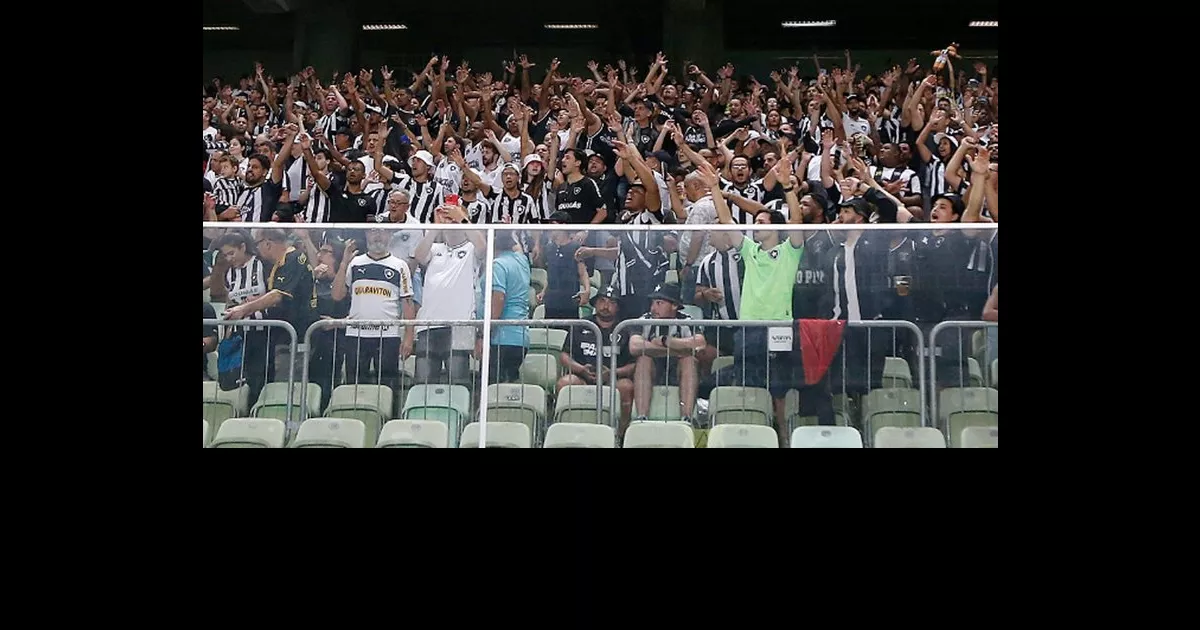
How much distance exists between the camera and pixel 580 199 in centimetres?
674

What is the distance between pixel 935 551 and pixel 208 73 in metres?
8.49

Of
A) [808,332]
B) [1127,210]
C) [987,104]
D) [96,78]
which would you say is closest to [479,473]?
[96,78]

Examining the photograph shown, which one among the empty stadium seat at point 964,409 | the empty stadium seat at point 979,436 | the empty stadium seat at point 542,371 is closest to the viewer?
the empty stadium seat at point 979,436

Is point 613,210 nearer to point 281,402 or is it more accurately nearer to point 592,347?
point 592,347

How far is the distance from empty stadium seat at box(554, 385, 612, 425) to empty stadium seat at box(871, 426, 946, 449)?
108 centimetres

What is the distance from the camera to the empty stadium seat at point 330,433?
516cm

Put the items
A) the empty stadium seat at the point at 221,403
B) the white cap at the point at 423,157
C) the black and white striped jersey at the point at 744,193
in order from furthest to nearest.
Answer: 1. the white cap at the point at 423,157
2. the black and white striped jersey at the point at 744,193
3. the empty stadium seat at the point at 221,403

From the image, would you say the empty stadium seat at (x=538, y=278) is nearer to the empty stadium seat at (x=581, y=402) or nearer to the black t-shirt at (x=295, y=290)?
the empty stadium seat at (x=581, y=402)

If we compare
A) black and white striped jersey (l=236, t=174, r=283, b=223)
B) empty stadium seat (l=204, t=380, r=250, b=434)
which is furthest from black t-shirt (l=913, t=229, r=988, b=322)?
black and white striped jersey (l=236, t=174, r=283, b=223)

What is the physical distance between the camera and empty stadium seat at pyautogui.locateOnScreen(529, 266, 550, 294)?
17.0 ft

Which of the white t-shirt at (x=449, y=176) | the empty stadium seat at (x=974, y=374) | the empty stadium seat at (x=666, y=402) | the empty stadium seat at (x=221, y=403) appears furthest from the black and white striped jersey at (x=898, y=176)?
the empty stadium seat at (x=221, y=403)

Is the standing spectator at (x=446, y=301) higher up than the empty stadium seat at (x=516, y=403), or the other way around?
the standing spectator at (x=446, y=301)

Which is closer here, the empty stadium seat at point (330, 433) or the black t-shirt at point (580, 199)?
the empty stadium seat at point (330, 433)

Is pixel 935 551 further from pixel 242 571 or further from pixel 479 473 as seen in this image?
pixel 242 571
